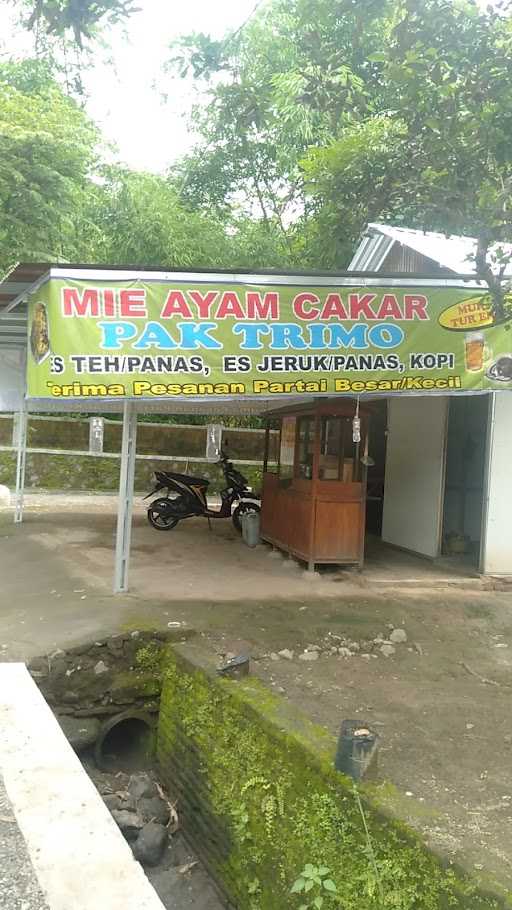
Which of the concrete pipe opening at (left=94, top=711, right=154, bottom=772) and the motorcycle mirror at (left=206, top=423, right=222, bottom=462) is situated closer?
the concrete pipe opening at (left=94, top=711, right=154, bottom=772)

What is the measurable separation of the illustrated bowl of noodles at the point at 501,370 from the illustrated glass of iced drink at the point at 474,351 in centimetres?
13

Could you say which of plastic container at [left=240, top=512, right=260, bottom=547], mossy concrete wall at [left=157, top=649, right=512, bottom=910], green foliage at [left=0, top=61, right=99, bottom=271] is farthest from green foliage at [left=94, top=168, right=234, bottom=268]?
mossy concrete wall at [left=157, top=649, right=512, bottom=910]

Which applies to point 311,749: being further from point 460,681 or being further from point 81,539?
point 81,539

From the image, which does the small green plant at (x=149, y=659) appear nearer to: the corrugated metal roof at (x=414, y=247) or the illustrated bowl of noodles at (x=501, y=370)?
the illustrated bowl of noodles at (x=501, y=370)

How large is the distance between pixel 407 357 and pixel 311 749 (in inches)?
147

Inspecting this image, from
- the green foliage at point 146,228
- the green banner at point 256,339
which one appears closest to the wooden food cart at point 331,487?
the green banner at point 256,339

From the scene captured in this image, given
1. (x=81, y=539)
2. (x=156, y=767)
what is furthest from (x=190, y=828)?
(x=81, y=539)

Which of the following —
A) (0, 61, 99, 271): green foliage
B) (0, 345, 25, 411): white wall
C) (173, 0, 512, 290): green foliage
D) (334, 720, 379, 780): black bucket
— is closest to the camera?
(334, 720, 379, 780): black bucket

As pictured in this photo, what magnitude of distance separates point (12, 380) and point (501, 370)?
687cm

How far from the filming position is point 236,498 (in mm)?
11367

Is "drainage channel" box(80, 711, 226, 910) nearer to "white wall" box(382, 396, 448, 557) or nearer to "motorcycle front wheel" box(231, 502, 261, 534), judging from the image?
"white wall" box(382, 396, 448, 557)

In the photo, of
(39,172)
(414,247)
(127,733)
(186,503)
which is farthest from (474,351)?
(39,172)

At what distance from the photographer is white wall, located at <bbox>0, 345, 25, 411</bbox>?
10188 millimetres

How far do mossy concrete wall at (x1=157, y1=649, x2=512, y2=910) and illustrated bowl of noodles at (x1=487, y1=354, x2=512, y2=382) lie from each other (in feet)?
12.0
